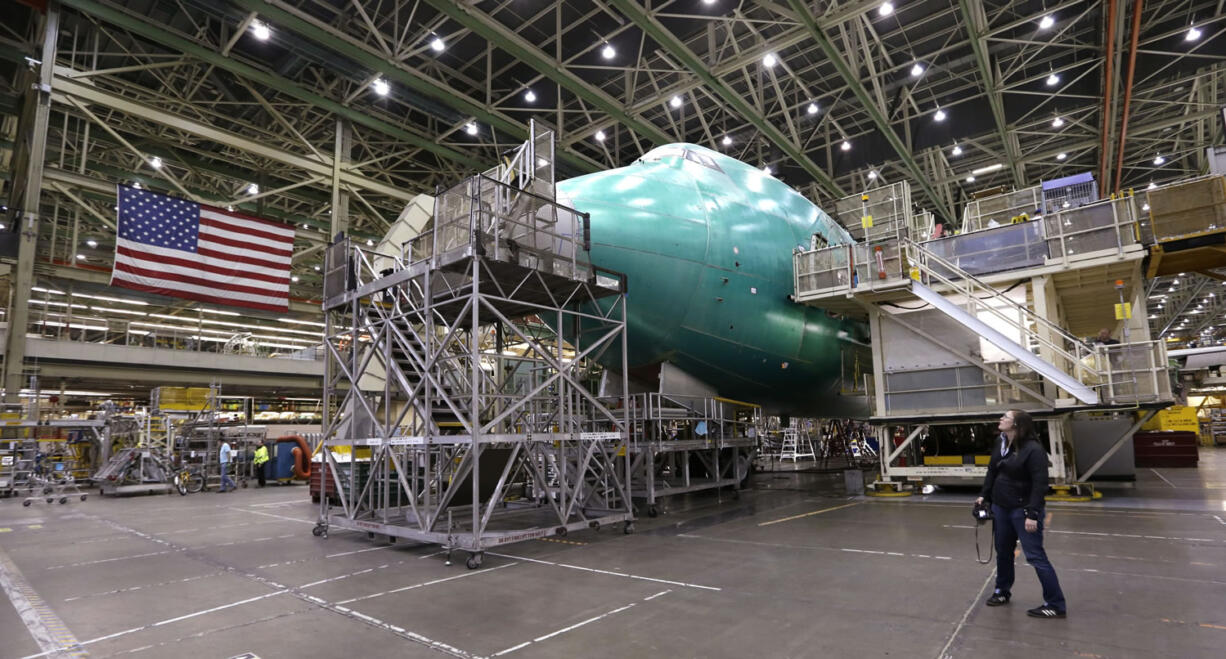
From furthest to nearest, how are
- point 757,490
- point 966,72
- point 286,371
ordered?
point 286,371
point 966,72
point 757,490

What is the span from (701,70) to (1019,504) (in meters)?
17.2

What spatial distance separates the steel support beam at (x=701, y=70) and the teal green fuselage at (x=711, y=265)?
5.98 metres

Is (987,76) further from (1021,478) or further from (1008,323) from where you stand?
(1021,478)

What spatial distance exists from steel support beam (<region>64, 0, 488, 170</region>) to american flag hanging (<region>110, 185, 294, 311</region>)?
463 centimetres

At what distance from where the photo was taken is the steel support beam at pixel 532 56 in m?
17.1

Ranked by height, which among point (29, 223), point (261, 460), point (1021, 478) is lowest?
point (261, 460)

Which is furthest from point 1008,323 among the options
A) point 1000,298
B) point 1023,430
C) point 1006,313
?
point 1023,430

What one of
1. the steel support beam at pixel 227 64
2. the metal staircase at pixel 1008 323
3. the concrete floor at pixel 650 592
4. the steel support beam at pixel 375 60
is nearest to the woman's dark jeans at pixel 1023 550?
the concrete floor at pixel 650 592

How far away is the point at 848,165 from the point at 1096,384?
18.2 m

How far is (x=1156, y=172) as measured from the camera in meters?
31.8

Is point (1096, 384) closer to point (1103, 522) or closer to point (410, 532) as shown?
point (1103, 522)

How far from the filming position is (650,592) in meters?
6.27

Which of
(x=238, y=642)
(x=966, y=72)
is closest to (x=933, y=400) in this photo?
(x=238, y=642)

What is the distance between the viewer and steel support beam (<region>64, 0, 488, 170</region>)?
17391 mm
